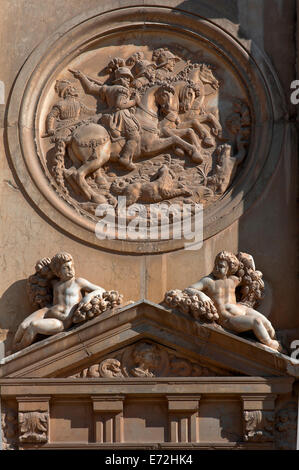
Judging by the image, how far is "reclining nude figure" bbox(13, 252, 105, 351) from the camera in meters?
16.1

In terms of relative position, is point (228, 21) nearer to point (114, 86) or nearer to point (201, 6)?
point (201, 6)

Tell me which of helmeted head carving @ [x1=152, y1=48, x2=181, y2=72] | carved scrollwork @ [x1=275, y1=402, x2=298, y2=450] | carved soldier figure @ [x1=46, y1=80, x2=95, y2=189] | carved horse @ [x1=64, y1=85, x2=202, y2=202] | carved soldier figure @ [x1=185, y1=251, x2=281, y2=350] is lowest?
carved scrollwork @ [x1=275, y1=402, x2=298, y2=450]

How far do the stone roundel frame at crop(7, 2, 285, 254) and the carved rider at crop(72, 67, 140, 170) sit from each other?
0.44m

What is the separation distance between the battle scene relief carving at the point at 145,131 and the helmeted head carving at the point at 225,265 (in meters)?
0.93

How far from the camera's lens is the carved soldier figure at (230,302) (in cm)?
1600

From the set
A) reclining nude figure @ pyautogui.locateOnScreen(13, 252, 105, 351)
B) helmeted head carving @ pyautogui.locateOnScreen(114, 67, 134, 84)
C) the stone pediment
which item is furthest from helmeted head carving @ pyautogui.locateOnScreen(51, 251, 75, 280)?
helmeted head carving @ pyautogui.locateOnScreen(114, 67, 134, 84)

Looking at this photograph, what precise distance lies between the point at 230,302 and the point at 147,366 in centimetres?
111

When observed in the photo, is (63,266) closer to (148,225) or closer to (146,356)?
(148,225)

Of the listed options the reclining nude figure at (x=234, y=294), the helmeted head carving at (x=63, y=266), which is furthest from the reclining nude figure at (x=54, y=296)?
the reclining nude figure at (x=234, y=294)

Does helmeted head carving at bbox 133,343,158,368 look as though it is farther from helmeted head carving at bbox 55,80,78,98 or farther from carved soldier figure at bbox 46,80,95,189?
helmeted head carving at bbox 55,80,78,98

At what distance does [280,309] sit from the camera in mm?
16469

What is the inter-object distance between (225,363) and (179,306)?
0.76 metres

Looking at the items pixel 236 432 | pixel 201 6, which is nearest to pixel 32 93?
pixel 201 6

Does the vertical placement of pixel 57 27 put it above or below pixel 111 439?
above
